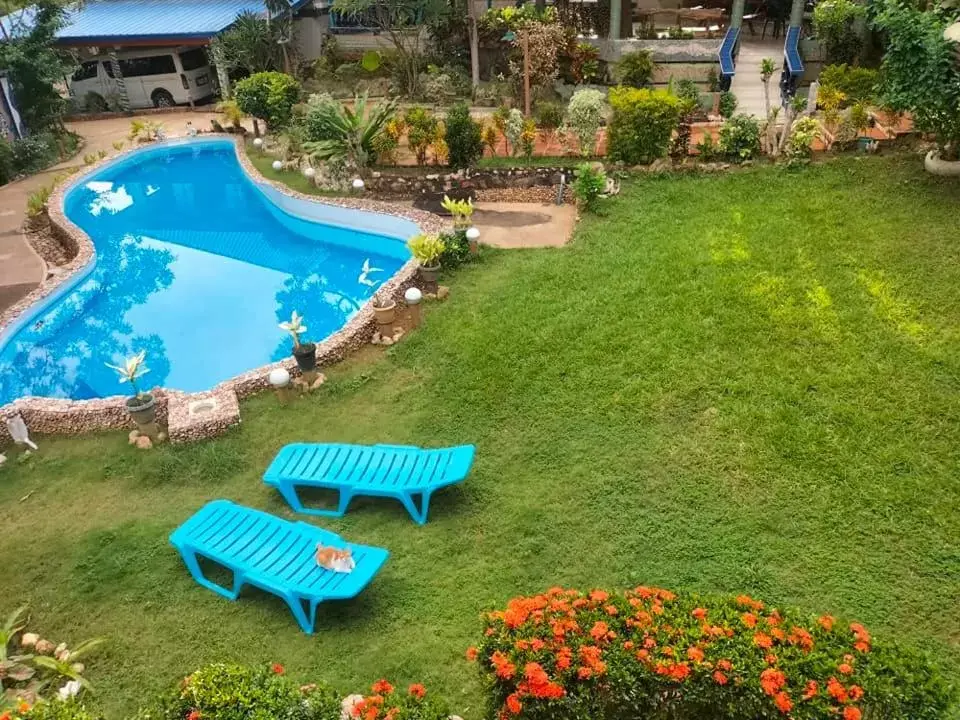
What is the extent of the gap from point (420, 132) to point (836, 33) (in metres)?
11.2

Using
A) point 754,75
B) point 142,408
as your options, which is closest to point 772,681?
point 142,408

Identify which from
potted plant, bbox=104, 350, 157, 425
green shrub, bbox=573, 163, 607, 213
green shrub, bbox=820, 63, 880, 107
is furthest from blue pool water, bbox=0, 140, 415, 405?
green shrub, bbox=820, 63, 880, 107

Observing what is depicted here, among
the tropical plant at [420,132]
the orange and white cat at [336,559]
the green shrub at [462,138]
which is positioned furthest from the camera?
the tropical plant at [420,132]

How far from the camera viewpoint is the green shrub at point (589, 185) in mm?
14341

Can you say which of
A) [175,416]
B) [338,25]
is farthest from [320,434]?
[338,25]

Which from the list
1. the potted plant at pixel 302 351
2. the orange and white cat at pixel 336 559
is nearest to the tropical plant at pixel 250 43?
the potted plant at pixel 302 351

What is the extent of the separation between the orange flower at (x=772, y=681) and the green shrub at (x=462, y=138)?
13.7 metres

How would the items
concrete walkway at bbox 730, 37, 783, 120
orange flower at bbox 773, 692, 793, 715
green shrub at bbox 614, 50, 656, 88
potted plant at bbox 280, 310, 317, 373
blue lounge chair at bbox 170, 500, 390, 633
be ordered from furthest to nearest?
green shrub at bbox 614, 50, 656, 88 < concrete walkway at bbox 730, 37, 783, 120 < potted plant at bbox 280, 310, 317, 373 < blue lounge chair at bbox 170, 500, 390, 633 < orange flower at bbox 773, 692, 793, 715

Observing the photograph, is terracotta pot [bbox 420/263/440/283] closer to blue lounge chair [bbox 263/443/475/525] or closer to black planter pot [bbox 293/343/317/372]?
black planter pot [bbox 293/343/317/372]

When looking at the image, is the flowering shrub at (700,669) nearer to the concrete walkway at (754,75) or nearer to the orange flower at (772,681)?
the orange flower at (772,681)

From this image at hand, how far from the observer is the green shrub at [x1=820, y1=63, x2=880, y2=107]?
608 inches

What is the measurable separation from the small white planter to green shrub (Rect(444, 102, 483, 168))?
29.9ft

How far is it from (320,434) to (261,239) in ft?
28.7

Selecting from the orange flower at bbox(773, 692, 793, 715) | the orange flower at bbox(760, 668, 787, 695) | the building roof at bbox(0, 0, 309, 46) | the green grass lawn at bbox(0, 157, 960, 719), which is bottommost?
the green grass lawn at bbox(0, 157, 960, 719)
